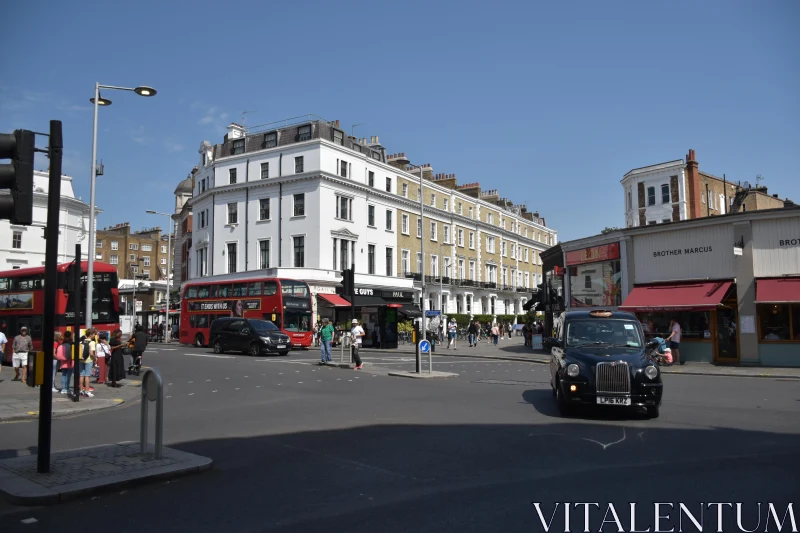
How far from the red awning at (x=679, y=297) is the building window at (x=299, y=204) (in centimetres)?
3125

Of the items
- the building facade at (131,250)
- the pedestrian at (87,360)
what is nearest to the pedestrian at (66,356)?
the pedestrian at (87,360)

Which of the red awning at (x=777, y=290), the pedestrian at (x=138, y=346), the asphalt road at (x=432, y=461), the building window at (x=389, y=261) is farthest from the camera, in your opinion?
the building window at (x=389, y=261)

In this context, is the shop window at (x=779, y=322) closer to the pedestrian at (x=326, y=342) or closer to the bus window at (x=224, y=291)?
the pedestrian at (x=326, y=342)

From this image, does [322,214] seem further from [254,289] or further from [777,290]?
[777,290]

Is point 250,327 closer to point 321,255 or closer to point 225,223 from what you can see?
point 321,255

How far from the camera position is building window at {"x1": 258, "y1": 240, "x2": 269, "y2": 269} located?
52938mm

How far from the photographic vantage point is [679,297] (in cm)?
2433

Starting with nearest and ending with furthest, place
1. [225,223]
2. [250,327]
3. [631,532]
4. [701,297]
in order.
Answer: [631,532] → [701,297] → [250,327] → [225,223]

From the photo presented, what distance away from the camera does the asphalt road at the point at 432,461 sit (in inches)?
221

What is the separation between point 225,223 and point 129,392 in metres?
39.7

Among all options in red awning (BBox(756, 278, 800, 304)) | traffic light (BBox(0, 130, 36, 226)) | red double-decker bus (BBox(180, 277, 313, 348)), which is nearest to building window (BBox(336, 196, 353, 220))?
red double-decker bus (BBox(180, 277, 313, 348))

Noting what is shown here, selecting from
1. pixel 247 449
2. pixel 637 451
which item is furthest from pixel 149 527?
pixel 637 451

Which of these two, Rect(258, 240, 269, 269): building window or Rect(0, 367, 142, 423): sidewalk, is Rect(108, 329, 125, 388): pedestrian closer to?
Answer: Rect(0, 367, 142, 423): sidewalk

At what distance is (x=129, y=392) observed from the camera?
1683cm
